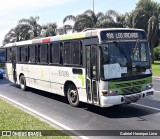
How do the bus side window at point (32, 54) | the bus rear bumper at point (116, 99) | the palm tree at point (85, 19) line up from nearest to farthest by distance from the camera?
1. the bus rear bumper at point (116, 99)
2. the bus side window at point (32, 54)
3. the palm tree at point (85, 19)

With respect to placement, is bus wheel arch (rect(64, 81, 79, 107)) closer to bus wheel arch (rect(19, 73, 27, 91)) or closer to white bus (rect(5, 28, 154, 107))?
white bus (rect(5, 28, 154, 107))

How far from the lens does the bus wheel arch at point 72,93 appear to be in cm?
1289

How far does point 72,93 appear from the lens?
42.9ft

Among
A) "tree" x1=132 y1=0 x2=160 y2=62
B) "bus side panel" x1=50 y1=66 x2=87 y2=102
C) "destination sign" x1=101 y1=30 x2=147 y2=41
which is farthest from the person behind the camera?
"tree" x1=132 y1=0 x2=160 y2=62

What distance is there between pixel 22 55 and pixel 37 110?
6.88m

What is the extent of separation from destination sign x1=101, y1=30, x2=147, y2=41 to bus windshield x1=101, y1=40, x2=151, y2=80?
209 millimetres

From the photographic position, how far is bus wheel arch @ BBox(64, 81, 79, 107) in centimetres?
1289

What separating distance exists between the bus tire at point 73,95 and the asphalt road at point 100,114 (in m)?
0.20

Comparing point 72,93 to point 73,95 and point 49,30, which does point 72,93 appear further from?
point 49,30

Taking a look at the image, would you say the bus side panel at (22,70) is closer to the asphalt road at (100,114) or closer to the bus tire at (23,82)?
the bus tire at (23,82)

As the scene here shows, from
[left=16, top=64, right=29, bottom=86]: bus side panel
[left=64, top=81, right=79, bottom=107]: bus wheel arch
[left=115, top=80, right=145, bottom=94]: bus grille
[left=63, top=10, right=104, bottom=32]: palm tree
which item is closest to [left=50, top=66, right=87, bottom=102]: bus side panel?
[left=64, top=81, right=79, bottom=107]: bus wheel arch

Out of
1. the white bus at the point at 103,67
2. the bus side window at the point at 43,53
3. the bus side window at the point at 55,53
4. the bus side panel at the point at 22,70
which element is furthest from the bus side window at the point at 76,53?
the bus side panel at the point at 22,70

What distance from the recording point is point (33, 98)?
15.8 metres

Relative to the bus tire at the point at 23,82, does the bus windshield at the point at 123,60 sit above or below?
above
